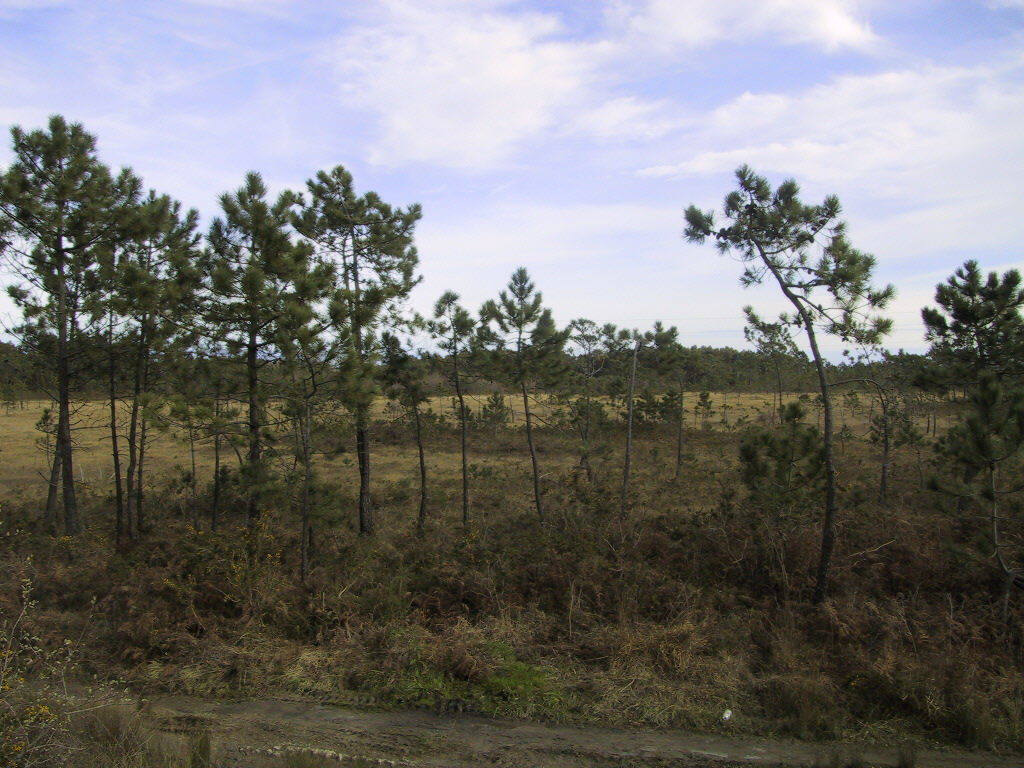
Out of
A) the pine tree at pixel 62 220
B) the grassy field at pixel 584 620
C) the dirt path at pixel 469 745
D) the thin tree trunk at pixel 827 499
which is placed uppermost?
the pine tree at pixel 62 220

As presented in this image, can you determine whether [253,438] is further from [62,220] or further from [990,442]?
[990,442]

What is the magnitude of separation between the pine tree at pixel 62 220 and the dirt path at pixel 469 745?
34.1 ft

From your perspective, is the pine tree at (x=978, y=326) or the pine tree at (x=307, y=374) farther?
the pine tree at (x=978, y=326)

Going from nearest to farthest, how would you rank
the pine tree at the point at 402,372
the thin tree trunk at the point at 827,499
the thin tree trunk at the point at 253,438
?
the thin tree trunk at the point at 827,499 < the thin tree trunk at the point at 253,438 < the pine tree at the point at 402,372

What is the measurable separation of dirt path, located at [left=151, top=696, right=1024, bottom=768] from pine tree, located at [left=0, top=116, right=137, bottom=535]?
34.1 ft

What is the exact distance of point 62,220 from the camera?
11953mm

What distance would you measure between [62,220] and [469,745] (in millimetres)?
13270

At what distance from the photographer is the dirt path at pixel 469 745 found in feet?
17.3

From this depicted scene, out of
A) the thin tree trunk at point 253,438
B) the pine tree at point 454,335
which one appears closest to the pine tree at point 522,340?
the pine tree at point 454,335

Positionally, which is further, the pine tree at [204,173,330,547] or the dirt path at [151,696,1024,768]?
the pine tree at [204,173,330,547]

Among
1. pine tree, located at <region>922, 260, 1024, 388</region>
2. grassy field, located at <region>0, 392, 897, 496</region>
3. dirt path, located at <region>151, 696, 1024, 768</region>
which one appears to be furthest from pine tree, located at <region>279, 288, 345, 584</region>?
pine tree, located at <region>922, 260, 1024, 388</region>

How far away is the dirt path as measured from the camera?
528 cm

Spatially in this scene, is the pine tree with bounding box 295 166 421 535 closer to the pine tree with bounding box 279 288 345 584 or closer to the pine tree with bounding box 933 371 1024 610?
the pine tree with bounding box 279 288 345 584

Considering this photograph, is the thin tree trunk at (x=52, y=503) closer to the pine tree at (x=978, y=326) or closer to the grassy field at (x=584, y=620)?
the grassy field at (x=584, y=620)
